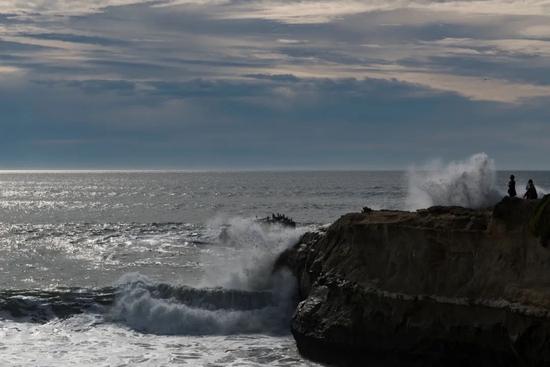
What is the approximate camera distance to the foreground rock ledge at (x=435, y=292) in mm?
19688

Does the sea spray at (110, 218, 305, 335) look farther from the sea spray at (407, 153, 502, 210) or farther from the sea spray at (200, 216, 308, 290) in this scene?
the sea spray at (407, 153, 502, 210)

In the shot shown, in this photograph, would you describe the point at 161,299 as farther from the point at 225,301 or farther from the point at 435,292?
the point at 435,292

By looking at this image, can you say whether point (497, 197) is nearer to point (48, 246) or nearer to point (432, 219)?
point (432, 219)

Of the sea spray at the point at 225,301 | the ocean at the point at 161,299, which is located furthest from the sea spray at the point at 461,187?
the sea spray at the point at 225,301

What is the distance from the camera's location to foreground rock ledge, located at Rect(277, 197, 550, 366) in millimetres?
19688

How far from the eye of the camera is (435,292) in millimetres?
21578

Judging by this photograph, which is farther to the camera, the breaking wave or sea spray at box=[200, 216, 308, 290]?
sea spray at box=[200, 216, 308, 290]

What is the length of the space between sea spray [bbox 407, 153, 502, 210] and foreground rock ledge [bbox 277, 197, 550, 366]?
1918cm

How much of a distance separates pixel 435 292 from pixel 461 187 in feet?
77.2

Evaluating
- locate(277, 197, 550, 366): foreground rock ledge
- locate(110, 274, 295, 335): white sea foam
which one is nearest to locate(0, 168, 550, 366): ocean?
locate(110, 274, 295, 335): white sea foam

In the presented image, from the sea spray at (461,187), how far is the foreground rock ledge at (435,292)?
19177 mm

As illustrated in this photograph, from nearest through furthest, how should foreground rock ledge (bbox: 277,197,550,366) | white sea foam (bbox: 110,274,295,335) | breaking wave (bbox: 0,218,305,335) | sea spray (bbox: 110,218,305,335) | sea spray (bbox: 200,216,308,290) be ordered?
foreground rock ledge (bbox: 277,197,550,366)
white sea foam (bbox: 110,274,295,335)
sea spray (bbox: 110,218,305,335)
breaking wave (bbox: 0,218,305,335)
sea spray (bbox: 200,216,308,290)

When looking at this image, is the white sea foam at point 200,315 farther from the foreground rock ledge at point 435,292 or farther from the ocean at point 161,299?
the foreground rock ledge at point 435,292

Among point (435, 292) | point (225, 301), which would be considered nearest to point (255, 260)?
point (225, 301)
